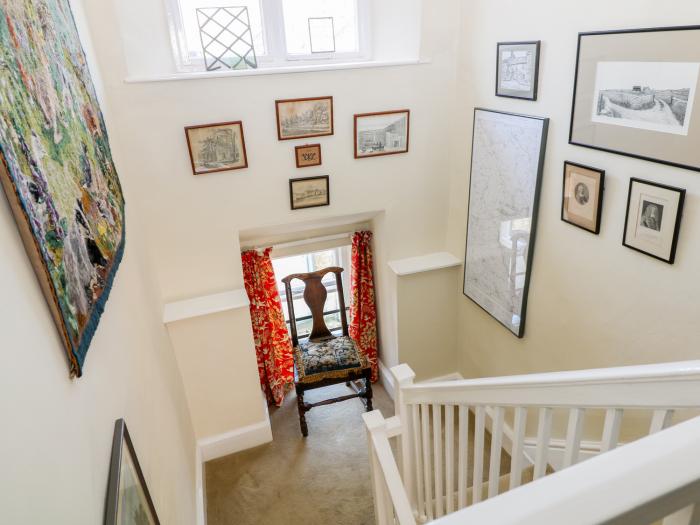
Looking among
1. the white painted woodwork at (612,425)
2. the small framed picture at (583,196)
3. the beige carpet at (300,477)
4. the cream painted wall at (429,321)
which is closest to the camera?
the white painted woodwork at (612,425)

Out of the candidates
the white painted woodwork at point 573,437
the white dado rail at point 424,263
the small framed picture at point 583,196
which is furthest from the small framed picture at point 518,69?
the white painted woodwork at point 573,437

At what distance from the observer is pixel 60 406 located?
3.41ft

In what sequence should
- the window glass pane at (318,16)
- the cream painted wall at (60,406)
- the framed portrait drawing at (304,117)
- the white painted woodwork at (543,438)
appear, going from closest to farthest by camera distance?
the cream painted wall at (60,406), the white painted woodwork at (543,438), the framed portrait drawing at (304,117), the window glass pane at (318,16)

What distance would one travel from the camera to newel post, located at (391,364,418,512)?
220 centimetres

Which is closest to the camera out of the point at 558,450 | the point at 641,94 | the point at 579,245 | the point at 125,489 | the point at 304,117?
the point at 125,489

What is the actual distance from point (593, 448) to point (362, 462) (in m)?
1.73

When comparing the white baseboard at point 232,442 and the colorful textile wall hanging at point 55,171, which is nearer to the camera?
the colorful textile wall hanging at point 55,171

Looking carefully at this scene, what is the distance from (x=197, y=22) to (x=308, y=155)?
107 cm

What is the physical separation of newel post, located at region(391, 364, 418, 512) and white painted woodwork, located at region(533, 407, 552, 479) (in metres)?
1.00

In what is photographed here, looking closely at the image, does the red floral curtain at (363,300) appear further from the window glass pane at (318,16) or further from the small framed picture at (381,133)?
the window glass pane at (318,16)

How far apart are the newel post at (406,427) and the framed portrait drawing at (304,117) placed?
5.61 feet

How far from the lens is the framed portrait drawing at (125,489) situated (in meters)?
1.24

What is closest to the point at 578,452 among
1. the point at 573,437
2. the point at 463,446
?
the point at 573,437

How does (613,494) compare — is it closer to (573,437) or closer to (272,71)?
(573,437)
